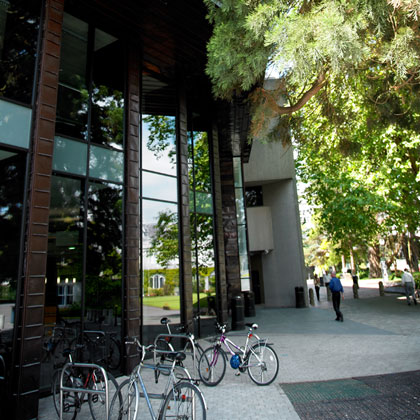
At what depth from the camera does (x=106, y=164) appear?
7.80 meters

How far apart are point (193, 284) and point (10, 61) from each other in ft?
24.9

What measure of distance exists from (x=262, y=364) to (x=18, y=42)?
25.1ft

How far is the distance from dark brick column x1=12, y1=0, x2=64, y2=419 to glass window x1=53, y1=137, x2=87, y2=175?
0.95m

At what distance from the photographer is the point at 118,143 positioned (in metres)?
8.21

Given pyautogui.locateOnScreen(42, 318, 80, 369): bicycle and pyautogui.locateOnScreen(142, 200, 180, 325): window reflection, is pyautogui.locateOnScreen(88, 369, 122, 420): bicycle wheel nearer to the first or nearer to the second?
pyautogui.locateOnScreen(42, 318, 80, 369): bicycle

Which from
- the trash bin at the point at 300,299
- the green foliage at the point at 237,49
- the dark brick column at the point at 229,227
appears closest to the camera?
the green foliage at the point at 237,49

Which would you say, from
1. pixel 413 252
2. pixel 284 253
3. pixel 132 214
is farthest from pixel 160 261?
pixel 413 252

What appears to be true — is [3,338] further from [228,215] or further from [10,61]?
[228,215]

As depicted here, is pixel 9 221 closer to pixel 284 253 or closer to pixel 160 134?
pixel 160 134

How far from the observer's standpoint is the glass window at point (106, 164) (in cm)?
755

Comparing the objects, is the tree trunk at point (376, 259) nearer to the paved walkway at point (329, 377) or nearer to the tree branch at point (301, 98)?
the paved walkway at point (329, 377)

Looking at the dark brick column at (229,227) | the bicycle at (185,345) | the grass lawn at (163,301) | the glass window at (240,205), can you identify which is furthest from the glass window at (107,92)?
the glass window at (240,205)

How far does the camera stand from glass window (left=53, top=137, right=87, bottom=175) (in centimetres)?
691

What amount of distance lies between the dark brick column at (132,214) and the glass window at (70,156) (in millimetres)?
1103
